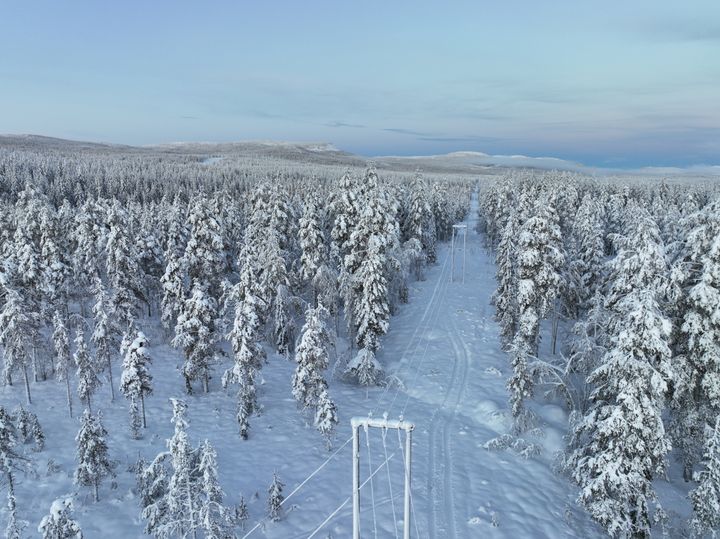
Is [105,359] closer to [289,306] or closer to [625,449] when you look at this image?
[289,306]

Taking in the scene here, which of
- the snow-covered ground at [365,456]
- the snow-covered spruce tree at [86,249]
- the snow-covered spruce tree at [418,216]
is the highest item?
the snow-covered spruce tree at [418,216]

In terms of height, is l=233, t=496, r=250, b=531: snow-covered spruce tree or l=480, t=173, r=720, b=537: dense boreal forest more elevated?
l=480, t=173, r=720, b=537: dense boreal forest

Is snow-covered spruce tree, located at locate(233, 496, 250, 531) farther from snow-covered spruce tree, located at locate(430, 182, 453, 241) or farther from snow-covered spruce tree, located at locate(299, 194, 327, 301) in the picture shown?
snow-covered spruce tree, located at locate(430, 182, 453, 241)

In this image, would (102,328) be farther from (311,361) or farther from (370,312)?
(370,312)

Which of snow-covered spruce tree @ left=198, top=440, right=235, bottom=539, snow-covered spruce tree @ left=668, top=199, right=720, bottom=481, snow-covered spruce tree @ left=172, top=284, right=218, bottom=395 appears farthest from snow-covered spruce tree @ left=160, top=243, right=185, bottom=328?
snow-covered spruce tree @ left=668, top=199, right=720, bottom=481

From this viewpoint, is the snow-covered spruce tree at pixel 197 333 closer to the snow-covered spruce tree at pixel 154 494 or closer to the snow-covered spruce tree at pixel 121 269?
the snow-covered spruce tree at pixel 121 269

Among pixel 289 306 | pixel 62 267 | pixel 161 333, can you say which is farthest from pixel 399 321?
pixel 62 267

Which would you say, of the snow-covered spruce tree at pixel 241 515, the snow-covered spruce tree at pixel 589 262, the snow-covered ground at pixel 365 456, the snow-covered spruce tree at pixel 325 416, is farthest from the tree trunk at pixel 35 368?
the snow-covered spruce tree at pixel 589 262

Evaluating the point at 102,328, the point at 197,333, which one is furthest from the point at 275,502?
the point at 102,328
